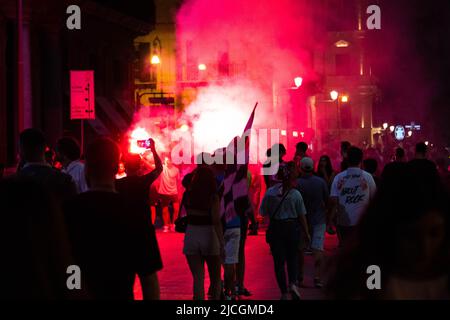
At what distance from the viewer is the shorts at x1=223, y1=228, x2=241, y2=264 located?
31.4ft

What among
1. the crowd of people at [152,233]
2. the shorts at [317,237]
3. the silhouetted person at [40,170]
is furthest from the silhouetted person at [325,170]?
the silhouetted person at [40,170]

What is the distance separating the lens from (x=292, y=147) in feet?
125

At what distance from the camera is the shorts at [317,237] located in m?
11.2

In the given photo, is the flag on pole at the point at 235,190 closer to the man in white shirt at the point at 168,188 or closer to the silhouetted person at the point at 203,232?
the silhouetted person at the point at 203,232

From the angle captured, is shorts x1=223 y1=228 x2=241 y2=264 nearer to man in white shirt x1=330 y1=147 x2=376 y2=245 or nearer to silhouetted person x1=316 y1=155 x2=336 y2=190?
man in white shirt x1=330 y1=147 x2=376 y2=245

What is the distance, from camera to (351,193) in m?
10.0

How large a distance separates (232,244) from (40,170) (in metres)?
3.43

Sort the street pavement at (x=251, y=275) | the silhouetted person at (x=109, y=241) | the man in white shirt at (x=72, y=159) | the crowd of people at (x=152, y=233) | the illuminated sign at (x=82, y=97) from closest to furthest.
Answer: the crowd of people at (x=152, y=233) < the silhouetted person at (x=109, y=241) < the man in white shirt at (x=72, y=159) < the street pavement at (x=251, y=275) < the illuminated sign at (x=82, y=97)

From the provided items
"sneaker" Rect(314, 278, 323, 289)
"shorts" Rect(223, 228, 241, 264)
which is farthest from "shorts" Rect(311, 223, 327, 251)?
"shorts" Rect(223, 228, 241, 264)

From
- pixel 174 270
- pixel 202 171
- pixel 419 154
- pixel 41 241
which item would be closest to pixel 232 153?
pixel 202 171

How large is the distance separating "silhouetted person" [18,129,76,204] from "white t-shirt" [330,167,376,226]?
4.20 metres

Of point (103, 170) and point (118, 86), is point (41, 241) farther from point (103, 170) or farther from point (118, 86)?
point (118, 86)

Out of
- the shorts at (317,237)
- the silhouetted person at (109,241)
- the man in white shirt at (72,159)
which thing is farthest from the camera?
the shorts at (317,237)

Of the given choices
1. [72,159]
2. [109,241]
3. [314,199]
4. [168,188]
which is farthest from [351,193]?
[168,188]
